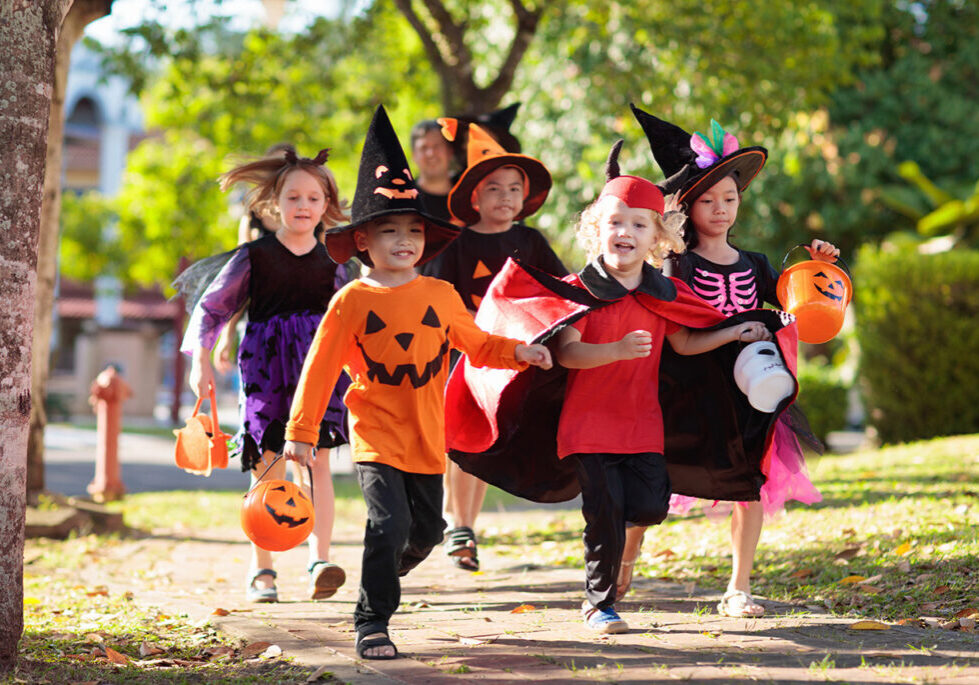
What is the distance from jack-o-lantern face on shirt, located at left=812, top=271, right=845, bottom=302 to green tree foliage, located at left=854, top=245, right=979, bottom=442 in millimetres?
9944

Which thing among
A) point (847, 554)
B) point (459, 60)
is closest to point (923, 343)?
point (459, 60)

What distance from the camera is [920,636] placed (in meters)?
4.25

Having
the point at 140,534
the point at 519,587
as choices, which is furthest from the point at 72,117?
the point at 519,587

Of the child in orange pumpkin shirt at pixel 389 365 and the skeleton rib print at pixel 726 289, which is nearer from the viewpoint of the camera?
the child in orange pumpkin shirt at pixel 389 365

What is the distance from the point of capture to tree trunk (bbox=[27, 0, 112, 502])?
8062 millimetres

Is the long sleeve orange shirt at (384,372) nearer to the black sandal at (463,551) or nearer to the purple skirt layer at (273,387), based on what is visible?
the purple skirt layer at (273,387)

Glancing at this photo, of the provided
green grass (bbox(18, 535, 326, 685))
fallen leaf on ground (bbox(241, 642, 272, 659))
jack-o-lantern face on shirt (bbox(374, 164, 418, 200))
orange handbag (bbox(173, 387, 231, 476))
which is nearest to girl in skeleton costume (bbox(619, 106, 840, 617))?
jack-o-lantern face on shirt (bbox(374, 164, 418, 200))

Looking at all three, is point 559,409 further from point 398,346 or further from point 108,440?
point 108,440

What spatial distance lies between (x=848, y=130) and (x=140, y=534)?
20697mm

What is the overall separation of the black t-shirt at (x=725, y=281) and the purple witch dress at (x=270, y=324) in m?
1.77

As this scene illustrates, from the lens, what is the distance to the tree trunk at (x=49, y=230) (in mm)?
8062

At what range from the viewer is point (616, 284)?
4.49 meters

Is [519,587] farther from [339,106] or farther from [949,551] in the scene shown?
[339,106]

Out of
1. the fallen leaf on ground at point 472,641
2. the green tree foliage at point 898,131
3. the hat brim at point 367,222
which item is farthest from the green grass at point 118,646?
the green tree foliage at point 898,131
